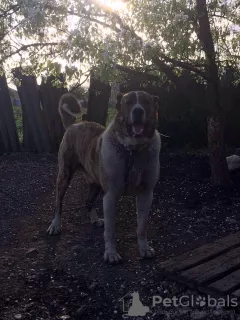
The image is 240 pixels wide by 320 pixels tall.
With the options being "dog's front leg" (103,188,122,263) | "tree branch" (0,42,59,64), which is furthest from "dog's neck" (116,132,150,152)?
"tree branch" (0,42,59,64)

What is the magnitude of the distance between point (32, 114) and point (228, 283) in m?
5.64

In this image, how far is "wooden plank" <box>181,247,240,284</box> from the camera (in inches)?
134

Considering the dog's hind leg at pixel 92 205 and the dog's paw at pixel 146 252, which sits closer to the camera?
the dog's paw at pixel 146 252

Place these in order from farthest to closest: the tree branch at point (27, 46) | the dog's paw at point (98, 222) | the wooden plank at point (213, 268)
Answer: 1. the tree branch at point (27, 46)
2. the dog's paw at point (98, 222)
3. the wooden plank at point (213, 268)

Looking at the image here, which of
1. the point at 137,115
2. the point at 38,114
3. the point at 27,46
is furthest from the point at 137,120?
the point at 38,114

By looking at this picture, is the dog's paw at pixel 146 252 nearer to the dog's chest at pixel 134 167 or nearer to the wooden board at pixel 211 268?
the wooden board at pixel 211 268

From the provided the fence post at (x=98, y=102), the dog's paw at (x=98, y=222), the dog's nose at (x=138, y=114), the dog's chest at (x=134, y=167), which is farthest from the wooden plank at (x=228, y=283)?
the fence post at (x=98, y=102)

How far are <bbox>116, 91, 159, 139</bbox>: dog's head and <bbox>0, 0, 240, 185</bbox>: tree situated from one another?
1.36 ft

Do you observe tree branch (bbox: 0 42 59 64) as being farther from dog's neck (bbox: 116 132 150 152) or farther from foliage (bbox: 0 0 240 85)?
dog's neck (bbox: 116 132 150 152)

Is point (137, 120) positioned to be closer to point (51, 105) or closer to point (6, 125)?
point (51, 105)

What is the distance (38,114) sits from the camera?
8102 millimetres

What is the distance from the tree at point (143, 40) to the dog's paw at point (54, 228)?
1.68 meters

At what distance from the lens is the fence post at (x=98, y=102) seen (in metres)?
7.91

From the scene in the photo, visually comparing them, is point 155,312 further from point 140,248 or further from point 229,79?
point 229,79
